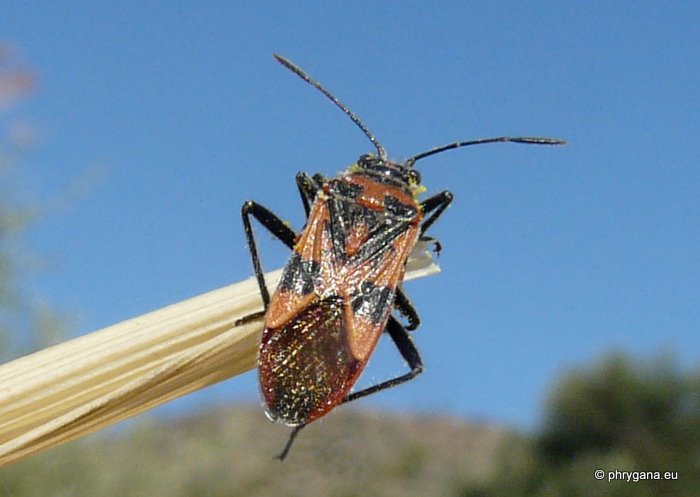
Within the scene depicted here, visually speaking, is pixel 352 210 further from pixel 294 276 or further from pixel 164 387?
pixel 164 387

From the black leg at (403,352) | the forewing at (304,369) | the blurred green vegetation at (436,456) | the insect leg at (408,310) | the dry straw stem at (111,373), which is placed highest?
the dry straw stem at (111,373)


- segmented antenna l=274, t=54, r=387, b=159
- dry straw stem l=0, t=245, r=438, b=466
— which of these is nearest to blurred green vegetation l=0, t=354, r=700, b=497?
segmented antenna l=274, t=54, r=387, b=159

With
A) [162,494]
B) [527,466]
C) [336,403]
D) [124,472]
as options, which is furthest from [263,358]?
[527,466]

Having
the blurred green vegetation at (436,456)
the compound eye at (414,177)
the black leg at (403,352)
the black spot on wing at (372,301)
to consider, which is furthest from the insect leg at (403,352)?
the blurred green vegetation at (436,456)

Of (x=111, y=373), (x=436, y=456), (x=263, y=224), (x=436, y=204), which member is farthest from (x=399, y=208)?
(x=436, y=456)

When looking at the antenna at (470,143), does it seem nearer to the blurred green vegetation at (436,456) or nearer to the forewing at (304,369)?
the forewing at (304,369)

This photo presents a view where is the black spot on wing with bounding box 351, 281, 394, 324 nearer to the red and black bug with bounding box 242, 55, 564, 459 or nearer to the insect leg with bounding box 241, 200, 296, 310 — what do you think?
the red and black bug with bounding box 242, 55, 564, 459
